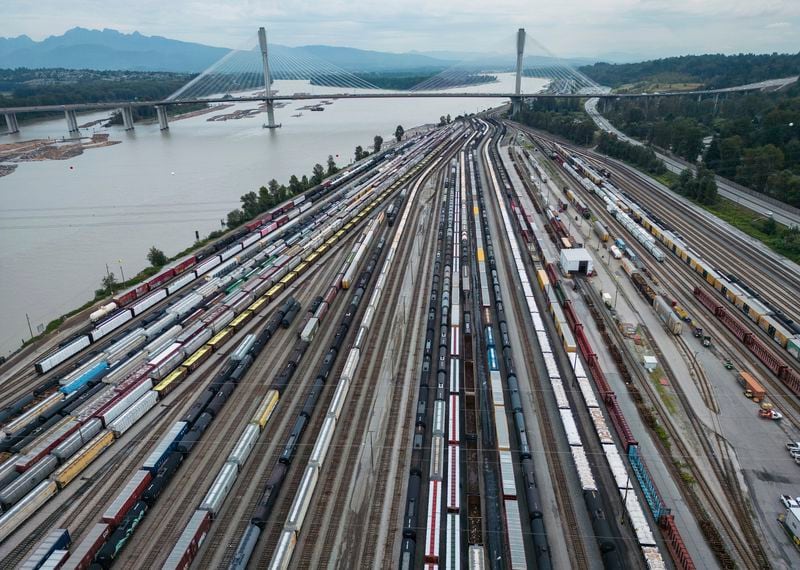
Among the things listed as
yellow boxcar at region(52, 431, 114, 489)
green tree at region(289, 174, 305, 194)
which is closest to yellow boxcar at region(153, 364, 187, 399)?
yellow boxcar at region(52, 431, 114, 489)

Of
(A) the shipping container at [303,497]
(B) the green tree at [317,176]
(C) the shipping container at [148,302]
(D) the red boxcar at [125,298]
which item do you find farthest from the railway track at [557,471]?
(B) the green tree at [317,176]


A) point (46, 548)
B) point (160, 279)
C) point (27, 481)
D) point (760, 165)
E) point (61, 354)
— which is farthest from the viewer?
point (760, 165)

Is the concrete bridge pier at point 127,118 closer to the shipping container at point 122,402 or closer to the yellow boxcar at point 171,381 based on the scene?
the yellow boxcar at point 171,381

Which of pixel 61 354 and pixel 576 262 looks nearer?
pixel 61 354

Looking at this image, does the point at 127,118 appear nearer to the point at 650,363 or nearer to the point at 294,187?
the point at 294,187

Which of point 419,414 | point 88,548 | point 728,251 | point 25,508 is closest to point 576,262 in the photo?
point 728,251

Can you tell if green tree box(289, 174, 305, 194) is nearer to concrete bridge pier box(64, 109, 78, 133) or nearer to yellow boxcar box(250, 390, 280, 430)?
yellow boxcar box(250, 390, 280, 430)

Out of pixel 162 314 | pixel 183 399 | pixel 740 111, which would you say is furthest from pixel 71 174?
pixel 740 111
